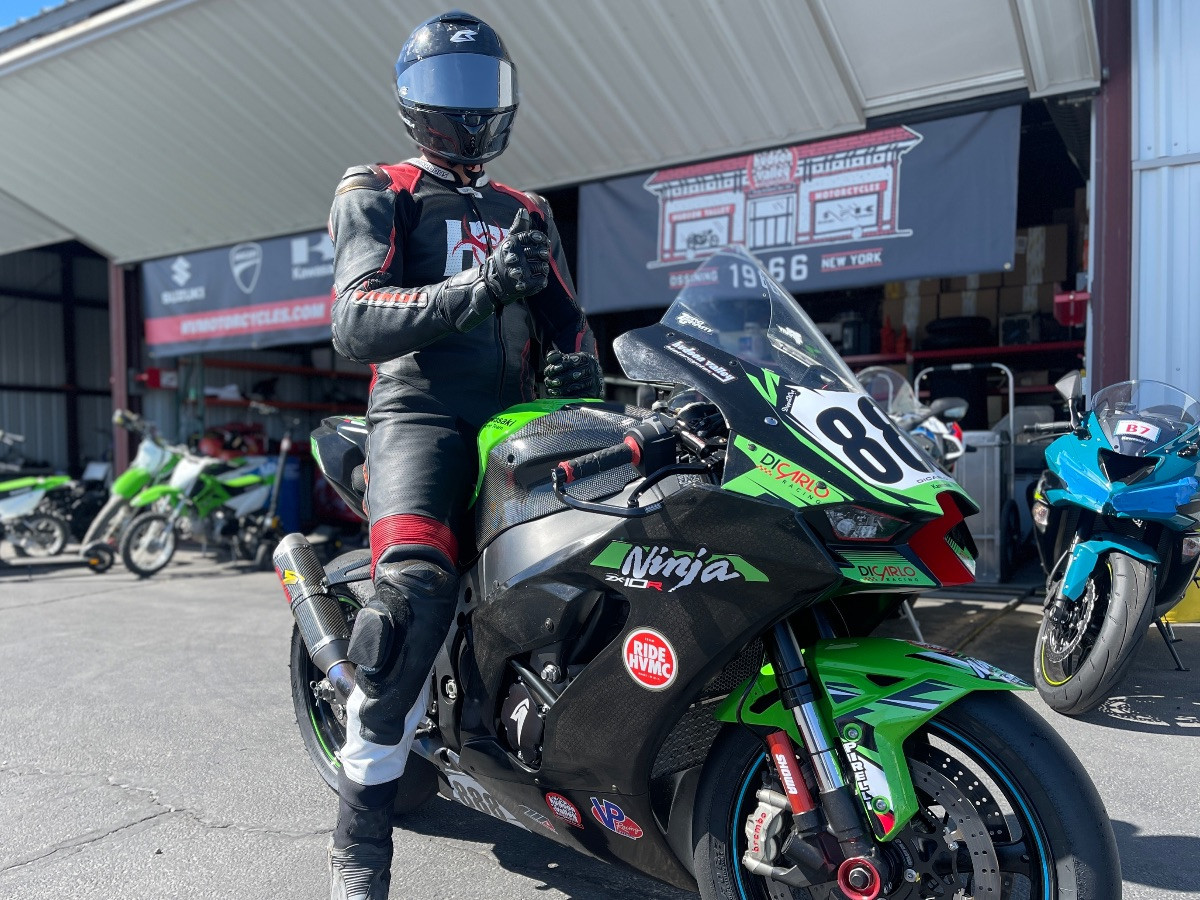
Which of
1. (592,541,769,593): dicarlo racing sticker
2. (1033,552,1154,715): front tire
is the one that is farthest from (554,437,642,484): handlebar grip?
(1033,552,1154,715): front tire

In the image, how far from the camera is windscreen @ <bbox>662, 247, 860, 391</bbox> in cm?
183

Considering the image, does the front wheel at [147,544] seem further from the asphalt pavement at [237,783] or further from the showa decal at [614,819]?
the showa decal at [614,819]

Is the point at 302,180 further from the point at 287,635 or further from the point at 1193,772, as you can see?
the point at 1193,772

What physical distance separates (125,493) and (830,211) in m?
6.77

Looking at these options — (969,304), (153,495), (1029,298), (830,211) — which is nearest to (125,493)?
(153,495)

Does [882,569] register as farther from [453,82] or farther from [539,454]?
[453,82]

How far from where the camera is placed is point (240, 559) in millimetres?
9047

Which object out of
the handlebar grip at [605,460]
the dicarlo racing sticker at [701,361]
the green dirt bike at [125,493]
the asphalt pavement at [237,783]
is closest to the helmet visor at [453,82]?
the dicarlo racing sticker at [701,361]

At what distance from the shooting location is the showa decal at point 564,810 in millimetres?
1881

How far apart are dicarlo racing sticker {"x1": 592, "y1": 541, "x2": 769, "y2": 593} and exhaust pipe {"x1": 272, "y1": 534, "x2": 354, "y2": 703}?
0.94m

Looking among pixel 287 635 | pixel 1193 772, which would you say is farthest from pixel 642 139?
pixel 1193 772

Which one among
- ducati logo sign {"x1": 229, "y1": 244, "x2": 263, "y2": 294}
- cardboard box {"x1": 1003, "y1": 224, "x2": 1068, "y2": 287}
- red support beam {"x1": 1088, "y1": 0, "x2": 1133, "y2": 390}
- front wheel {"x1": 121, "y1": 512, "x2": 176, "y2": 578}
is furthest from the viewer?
cardboard box {"x1": 1003, "y1": 224, "x2": 1068, "y2": 287}

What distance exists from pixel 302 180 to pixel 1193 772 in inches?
329

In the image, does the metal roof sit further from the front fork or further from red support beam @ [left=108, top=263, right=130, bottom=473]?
the front fork
